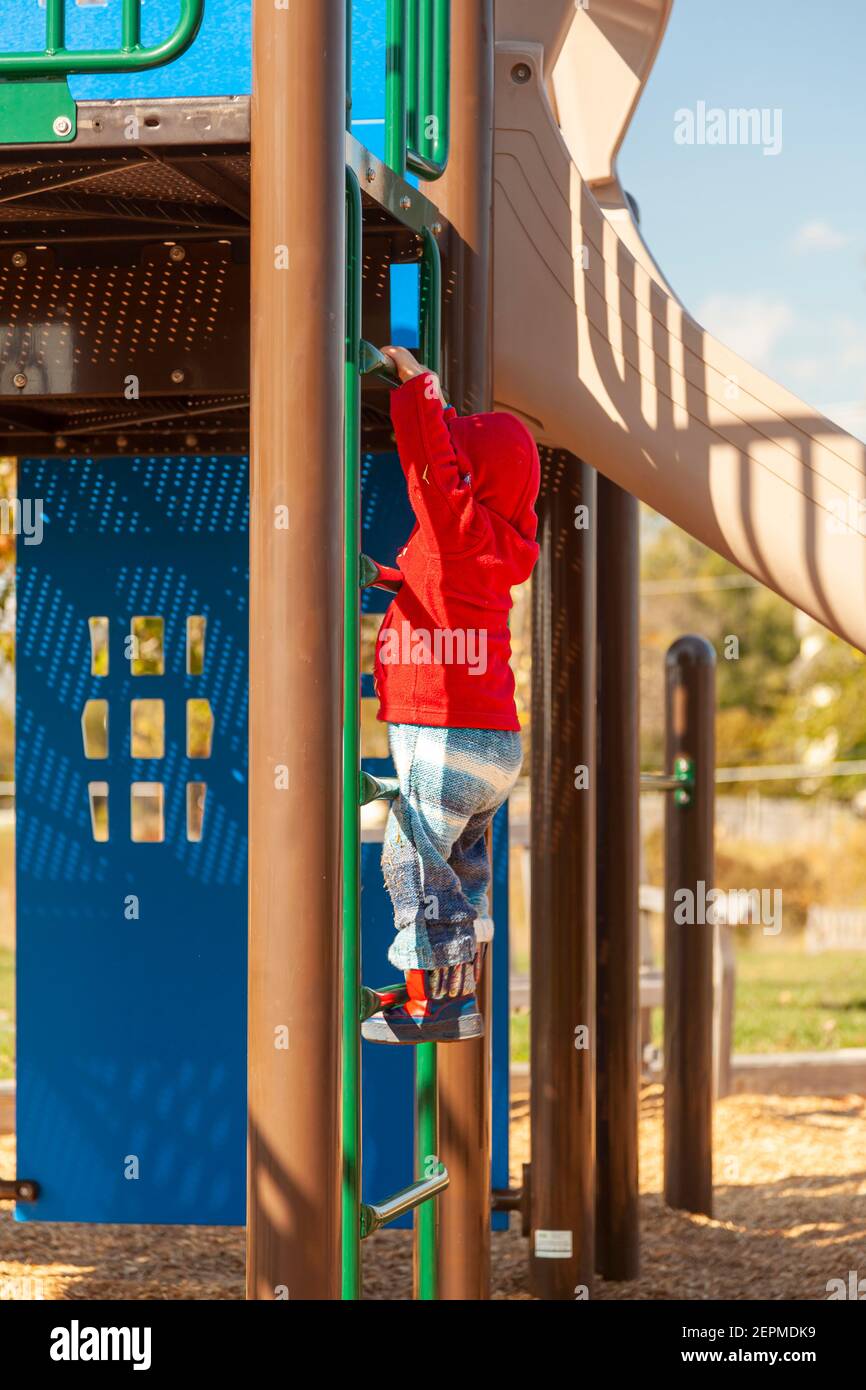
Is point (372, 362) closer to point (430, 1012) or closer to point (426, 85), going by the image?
point (426, 85)

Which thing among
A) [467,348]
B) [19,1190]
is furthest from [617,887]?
[467,348]

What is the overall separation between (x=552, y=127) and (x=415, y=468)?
1732 millimetres

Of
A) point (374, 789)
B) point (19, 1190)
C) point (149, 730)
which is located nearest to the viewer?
point (374, 789)

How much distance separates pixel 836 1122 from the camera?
25.6ft

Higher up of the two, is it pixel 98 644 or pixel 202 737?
pixel 98 644

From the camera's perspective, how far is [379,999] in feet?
10.3

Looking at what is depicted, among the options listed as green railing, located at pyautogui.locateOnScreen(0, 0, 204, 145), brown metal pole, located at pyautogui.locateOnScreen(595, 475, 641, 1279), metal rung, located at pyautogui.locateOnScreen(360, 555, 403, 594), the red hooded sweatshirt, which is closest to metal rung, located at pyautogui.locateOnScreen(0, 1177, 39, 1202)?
brown metal pole, located at pyautogui.locateOnScreen(595, 475, 641, 1279)

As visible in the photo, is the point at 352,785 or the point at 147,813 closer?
the point at 352,785

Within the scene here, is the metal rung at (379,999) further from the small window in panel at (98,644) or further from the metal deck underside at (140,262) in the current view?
the small window in panel at (98,644)

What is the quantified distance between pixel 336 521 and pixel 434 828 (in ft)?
2.39

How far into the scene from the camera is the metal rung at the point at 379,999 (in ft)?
10.1
